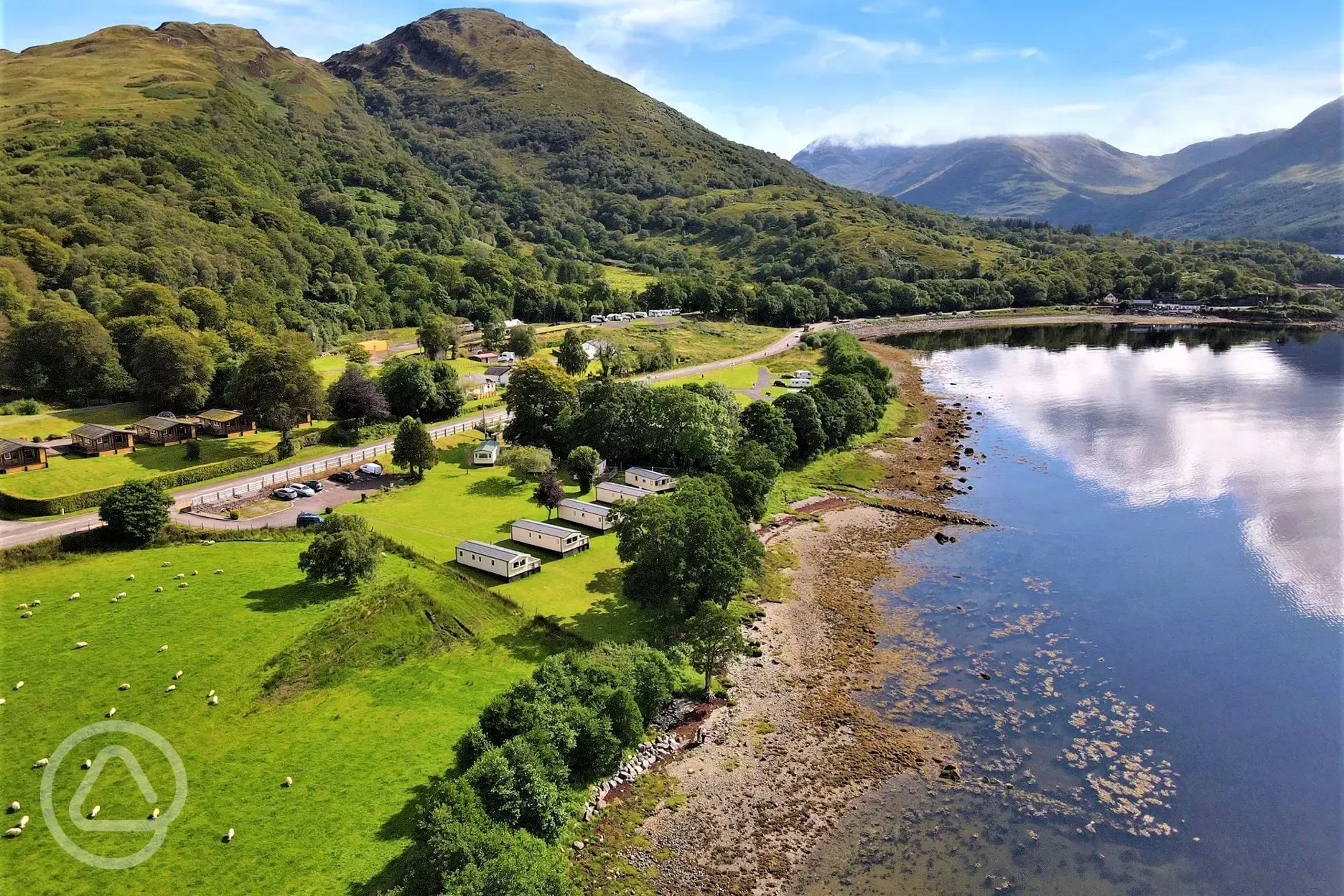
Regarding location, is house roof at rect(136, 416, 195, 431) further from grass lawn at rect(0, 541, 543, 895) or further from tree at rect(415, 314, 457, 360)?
tree at rect(415, 314, 457, 360)

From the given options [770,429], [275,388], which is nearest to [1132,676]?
[770,429]

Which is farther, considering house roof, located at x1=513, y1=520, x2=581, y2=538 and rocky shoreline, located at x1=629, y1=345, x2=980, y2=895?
house roof, located at x1=513, y1=520, x2=581, y2=538

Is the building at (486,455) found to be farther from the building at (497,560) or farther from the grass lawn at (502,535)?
the building at (497,560)

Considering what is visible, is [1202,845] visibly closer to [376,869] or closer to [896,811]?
[896,811]

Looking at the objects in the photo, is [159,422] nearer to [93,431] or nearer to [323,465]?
[93,431]

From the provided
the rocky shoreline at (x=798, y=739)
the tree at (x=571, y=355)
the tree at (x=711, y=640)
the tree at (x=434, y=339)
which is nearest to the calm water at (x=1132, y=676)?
the rocky shoreline at (x=798, y=739)

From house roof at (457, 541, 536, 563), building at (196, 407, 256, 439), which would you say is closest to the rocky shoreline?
house roof at (457, 541, 536, 563)
